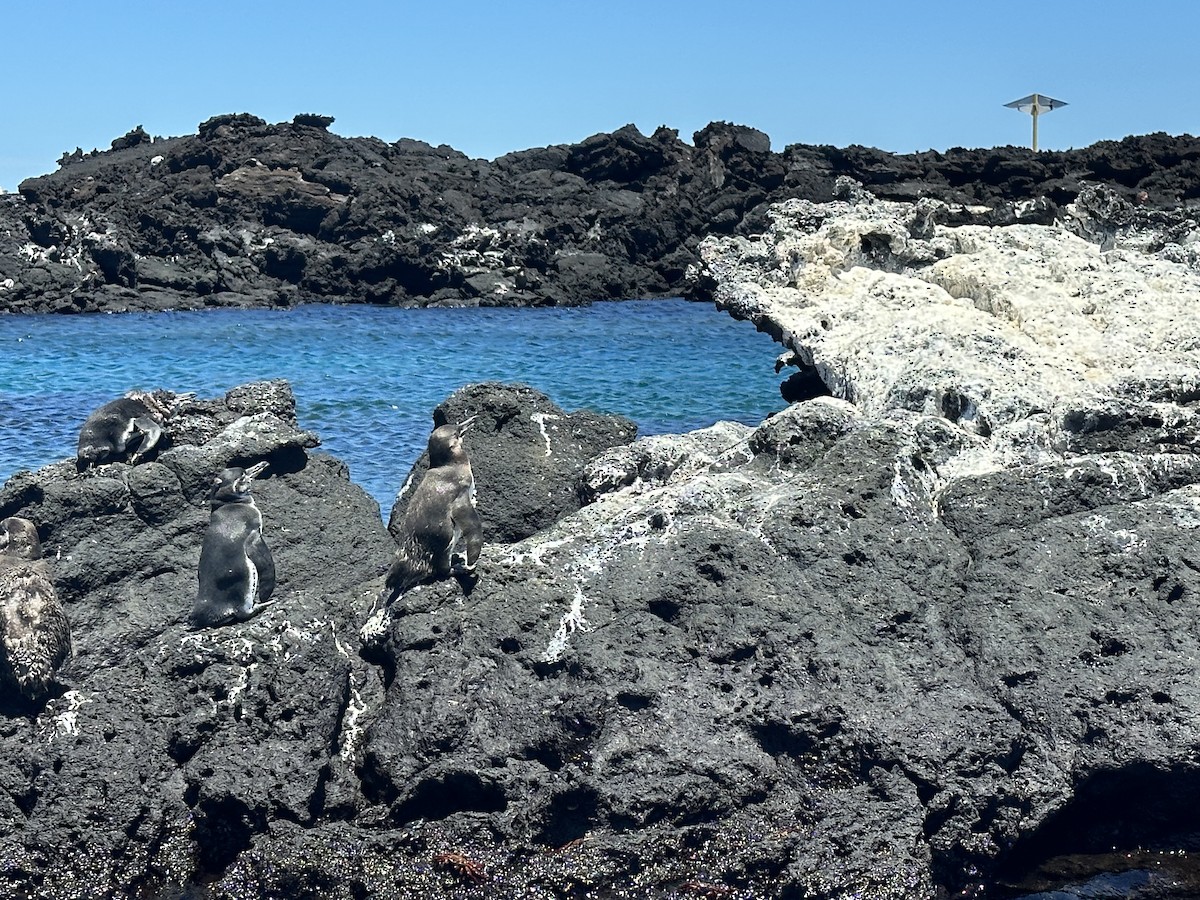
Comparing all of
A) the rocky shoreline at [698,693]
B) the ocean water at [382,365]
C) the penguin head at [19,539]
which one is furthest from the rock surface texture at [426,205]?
the rocky shoreline at [698,693]

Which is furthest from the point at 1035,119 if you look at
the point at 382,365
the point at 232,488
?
the point at 232,488

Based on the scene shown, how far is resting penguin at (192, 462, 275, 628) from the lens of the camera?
24.7 ft

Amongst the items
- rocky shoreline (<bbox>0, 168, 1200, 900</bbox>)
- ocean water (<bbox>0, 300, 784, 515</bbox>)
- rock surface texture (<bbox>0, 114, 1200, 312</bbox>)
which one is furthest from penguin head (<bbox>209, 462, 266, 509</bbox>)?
rock surface texture (<bbox>0, 114, 1200, 312</bbox>)

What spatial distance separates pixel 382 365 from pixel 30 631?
18.5 m

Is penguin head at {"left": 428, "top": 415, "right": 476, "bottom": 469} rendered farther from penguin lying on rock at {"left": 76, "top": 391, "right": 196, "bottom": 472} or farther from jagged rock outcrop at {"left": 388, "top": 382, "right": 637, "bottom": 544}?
penguin lying on rock at {"left": 76, "top": 391, "right": 196, "bottom": 472}

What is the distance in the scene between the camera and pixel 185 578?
8203 millimetres

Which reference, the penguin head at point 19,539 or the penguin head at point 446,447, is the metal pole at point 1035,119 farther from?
the penguin head at point 19,539

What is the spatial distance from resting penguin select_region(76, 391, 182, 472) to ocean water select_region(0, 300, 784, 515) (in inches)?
151

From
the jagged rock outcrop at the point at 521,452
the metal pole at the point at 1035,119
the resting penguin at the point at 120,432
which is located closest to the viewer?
the resting penguin at the point at 120,432

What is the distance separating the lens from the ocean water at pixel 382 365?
18344 mm

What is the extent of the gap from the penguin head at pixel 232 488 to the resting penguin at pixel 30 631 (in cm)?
108

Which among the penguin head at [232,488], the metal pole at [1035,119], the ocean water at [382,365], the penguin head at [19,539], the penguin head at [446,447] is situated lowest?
the ocean water at [382,365]

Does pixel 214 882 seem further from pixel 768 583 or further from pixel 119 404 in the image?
pixel 119 404

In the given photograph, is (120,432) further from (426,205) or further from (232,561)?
(426,205)
